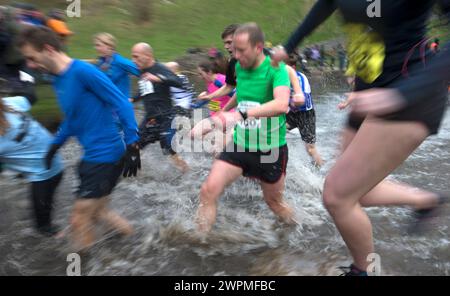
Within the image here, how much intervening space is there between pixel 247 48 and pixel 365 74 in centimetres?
116

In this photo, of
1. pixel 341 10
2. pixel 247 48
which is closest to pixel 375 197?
pixel 341 10

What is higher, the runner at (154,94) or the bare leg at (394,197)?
the runner at (154,94)

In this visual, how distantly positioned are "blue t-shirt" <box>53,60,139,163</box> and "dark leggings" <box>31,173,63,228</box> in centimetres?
45

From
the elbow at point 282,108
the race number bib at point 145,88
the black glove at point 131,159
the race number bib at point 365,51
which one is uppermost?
the race number bib at point 145,88

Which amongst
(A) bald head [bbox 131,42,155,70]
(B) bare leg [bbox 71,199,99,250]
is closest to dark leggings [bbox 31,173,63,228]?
(B) bare leg [bbox 71,199,99,250]

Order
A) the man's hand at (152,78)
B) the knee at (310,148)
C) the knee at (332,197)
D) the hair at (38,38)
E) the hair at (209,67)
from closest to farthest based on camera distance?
the knee at (332,197), the hair at (38,38), the man's hand at (152,78), the hair at (209,67), the knee at (310,148)

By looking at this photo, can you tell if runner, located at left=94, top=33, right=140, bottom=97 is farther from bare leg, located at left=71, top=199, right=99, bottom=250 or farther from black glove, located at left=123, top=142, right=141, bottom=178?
bare leg, located at left=71, top=199, right=99, bottom=250

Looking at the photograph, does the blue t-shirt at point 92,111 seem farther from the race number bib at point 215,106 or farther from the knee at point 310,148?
the knee at point 310,148

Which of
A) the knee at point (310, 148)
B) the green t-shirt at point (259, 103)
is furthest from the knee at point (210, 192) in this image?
the knee at point (310, 148)

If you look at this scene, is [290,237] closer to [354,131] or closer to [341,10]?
[354,131]

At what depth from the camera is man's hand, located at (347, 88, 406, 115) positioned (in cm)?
164

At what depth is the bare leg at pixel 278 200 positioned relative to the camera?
3650 millimetres

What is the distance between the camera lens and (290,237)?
12.4 feet

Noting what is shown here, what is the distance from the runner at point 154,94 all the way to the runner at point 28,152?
1.99m
